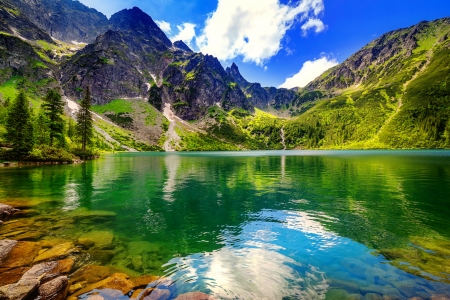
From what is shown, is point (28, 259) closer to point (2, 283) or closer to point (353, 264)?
point (2, 283)

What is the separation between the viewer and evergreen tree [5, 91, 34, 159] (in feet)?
226

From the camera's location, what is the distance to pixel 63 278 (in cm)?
1070

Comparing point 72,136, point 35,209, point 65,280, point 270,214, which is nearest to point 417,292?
point 270,214

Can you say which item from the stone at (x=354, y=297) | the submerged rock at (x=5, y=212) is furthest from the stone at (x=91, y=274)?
the submerged rock at (x=5, y=212)

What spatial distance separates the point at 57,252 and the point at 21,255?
175cm

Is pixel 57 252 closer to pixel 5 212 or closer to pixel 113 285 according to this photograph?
pixel 113 285

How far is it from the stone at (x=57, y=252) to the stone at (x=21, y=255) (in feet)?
1.43

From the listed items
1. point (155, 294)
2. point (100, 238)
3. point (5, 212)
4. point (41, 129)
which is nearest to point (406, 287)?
point (155, 294)

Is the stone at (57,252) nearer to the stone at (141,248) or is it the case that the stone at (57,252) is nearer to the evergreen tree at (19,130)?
the stone at (141,248)

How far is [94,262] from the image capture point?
1388cm

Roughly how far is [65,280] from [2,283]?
3225 millimetres

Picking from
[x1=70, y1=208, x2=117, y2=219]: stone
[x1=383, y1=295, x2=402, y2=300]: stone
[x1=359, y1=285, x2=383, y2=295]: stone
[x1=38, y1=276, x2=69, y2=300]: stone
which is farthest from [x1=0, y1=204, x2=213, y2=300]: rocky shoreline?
[x1=383, y1=295, x2=402, y2=300]: stone

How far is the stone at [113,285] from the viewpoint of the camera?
10.9 m

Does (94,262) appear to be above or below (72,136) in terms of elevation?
below
